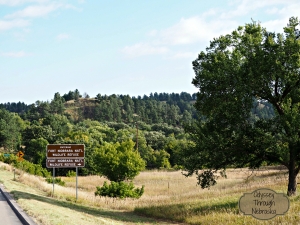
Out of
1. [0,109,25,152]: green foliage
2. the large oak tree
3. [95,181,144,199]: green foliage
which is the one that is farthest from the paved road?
[0,109,25,152]: green foliage

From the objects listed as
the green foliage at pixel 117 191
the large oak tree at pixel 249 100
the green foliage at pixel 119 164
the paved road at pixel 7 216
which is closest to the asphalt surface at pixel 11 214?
the paved road at pixel 7 216

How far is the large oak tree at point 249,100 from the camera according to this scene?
2142cm

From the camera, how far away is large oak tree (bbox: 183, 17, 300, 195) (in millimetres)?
21422

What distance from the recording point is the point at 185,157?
2395 cm

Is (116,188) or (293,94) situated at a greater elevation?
(293,94)

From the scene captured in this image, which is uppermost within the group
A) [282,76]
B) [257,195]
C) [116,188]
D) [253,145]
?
[282,76]

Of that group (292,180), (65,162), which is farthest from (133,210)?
(292,180)

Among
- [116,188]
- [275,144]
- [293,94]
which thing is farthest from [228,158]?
[116,188]

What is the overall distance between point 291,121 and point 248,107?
256cm

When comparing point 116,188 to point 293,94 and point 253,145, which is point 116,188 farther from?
point 293,94

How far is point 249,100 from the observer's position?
872 inches

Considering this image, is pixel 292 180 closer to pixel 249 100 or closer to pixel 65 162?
pixel 249 100

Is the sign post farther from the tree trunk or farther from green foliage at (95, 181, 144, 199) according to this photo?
the tree trunk

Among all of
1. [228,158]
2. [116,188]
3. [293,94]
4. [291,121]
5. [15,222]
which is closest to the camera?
[15,222]
